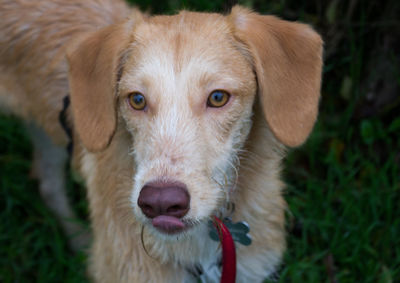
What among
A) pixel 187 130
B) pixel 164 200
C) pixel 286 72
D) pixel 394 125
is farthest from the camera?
pixel 394 125

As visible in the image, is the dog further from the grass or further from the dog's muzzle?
the grass

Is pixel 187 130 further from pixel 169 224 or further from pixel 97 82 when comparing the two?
pixel 97 82

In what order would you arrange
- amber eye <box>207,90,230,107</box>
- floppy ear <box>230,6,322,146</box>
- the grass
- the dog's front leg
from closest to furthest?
amber eye <box>207,90,230,107</box>
floppy ear <box>230,6,322,146</box>
the grass
the dog's front leg

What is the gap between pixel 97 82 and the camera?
7.67ft

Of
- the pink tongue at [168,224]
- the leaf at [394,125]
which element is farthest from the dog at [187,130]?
the leaf at [394,125]

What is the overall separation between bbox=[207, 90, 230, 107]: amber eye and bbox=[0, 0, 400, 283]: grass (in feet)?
4.79

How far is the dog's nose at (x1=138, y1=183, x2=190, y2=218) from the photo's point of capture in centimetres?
180

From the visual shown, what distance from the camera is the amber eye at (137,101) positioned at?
2152 millimetres

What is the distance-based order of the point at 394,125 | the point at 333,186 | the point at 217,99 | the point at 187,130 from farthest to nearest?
1. the point at 333,186
2. the point at 394,125
3. the point at 217,99
4. the point at 187,130

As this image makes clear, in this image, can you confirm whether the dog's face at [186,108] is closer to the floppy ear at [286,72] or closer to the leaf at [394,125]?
the floppy ear at [286,72]

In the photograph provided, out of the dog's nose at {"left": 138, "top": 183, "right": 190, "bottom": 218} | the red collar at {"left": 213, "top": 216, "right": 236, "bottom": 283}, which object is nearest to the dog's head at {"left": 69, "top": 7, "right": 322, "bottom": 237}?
the dog's nose at {"left": 138, "top": 183, "right": 190, "bottom": 218}

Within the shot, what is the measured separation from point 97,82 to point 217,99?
64cm

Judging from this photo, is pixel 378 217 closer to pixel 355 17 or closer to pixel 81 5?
pixel 355 17

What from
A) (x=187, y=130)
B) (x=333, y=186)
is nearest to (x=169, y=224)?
(x=187, y=130)
